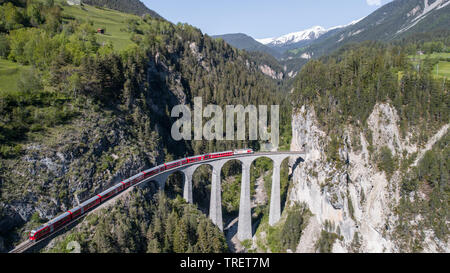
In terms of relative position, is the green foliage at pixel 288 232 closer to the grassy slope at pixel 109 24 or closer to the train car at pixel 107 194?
the train car at pixel 107 194

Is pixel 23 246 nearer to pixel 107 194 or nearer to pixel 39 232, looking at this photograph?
pixel 39 232

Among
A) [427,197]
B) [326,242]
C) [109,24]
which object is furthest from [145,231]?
[109,24]

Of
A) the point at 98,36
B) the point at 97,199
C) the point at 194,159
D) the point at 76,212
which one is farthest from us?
the point at 98,36

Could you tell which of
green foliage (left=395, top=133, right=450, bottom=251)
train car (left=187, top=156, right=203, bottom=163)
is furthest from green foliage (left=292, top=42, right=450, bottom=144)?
train car (left=187, top=156, right=203, bottom=163)

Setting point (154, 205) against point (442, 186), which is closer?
point (442, 186)

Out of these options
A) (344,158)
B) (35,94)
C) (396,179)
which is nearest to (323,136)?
(344,158)

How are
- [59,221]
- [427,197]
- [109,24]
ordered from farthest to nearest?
[109,24] < [427,197] < [59,221]

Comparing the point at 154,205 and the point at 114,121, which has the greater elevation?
the point at 114,121
